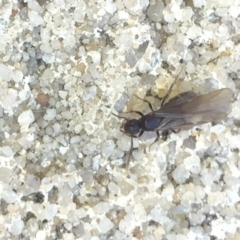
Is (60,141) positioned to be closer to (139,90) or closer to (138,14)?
(139,90)

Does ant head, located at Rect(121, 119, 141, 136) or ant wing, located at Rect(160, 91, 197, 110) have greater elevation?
ant wing, located at Rect(160, 91, 197, 110)

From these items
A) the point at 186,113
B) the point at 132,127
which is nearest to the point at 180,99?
the point at 186,113

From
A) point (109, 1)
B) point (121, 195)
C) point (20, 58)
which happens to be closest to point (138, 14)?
point (109, 1)

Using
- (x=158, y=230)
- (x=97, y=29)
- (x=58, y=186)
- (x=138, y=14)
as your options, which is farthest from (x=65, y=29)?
(x=158, y=230)

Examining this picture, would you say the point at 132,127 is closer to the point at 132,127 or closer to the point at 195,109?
the point at 132,127

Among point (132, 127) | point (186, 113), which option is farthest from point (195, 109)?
point (132, 127)

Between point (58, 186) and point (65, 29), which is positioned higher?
point (65, 29)

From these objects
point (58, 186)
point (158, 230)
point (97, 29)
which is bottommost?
point (158, 230)
